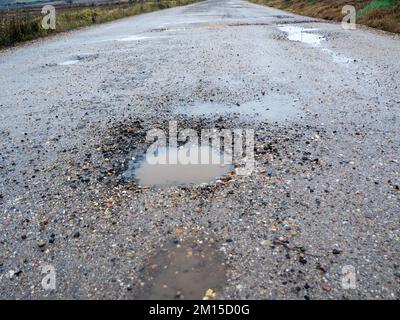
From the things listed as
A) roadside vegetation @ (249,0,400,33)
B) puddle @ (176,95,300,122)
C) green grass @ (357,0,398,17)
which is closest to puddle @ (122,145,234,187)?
puddle @ (176,95,300,122)

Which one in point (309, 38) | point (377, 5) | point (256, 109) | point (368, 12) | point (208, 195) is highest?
point (377, 5)

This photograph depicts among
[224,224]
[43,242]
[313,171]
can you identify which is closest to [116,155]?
[43,242]

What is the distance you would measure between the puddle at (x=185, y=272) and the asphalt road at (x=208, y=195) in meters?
0.01

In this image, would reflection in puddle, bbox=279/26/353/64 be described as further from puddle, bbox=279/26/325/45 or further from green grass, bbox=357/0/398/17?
green grass, bbox=357/0/398/17

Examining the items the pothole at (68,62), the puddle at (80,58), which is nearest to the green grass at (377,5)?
the puddle at (80,58)

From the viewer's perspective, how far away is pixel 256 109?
18.8 feet

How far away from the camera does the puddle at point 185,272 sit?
2.44 metres

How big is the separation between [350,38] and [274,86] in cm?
651

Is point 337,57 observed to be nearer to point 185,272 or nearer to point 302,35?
point 302,35

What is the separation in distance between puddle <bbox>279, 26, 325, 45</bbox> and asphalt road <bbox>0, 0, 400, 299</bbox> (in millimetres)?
4298

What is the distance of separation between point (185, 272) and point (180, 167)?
5.46 ft

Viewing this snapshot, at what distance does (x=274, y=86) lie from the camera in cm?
692

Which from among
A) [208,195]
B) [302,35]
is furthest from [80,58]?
[208,195]
